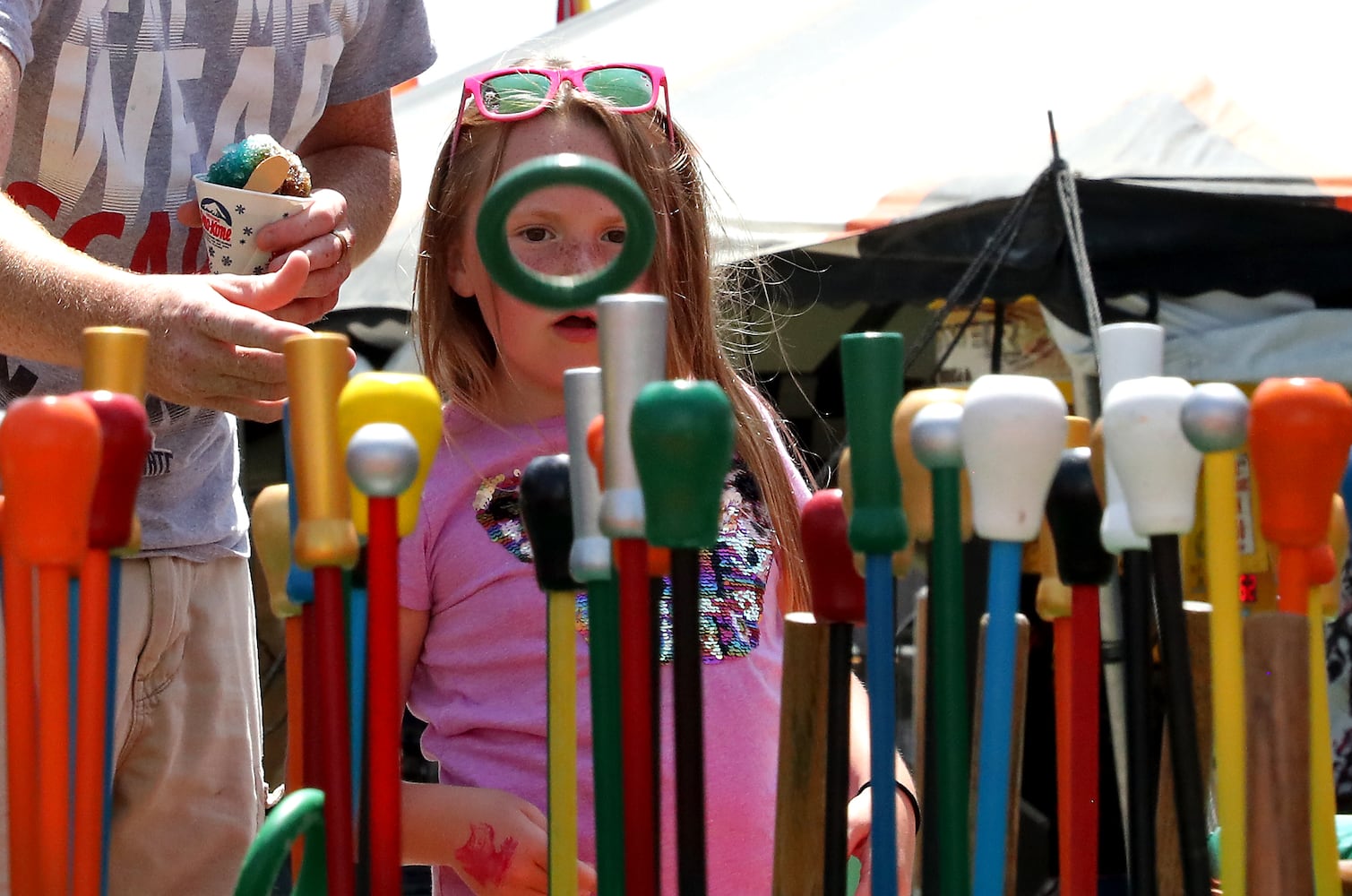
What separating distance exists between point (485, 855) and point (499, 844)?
11 mm

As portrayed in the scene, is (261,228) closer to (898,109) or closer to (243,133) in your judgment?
(243,133)

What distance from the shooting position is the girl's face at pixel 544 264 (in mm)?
969

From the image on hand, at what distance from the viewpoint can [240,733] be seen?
1.27m

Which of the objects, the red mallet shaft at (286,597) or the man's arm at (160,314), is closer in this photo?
the red mallet shaft at (286,597)

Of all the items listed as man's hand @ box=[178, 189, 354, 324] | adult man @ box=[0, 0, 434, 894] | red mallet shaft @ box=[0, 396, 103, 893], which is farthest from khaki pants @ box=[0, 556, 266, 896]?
red mallet shaft @ box=[0, 396, 103, 893]

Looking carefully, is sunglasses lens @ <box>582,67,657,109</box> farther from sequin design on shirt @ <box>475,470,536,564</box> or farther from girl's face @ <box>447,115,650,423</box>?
sequin design on shirt @ <box>475,470,536,564</box>

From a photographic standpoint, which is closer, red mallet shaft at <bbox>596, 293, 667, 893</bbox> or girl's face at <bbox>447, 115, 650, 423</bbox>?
red mallet shaft at <bbox>596, 293, 667, 893</bbox>

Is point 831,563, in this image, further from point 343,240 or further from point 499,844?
point 343,240

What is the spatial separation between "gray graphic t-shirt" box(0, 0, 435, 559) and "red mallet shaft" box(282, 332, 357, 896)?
25.5 inches

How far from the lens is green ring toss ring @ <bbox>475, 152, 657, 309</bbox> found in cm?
48

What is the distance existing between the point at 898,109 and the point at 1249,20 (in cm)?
67

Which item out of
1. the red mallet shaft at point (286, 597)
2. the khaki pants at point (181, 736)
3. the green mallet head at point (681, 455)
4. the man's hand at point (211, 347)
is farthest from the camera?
the khaki pants at point (181, 736)

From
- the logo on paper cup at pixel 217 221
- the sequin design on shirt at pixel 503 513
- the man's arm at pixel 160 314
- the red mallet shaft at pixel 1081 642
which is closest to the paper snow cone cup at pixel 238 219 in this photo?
the logo on paper cup at pixel 217 221

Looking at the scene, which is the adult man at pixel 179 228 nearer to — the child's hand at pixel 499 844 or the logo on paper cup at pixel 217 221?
the logo on paper cup at pixel 217 221
